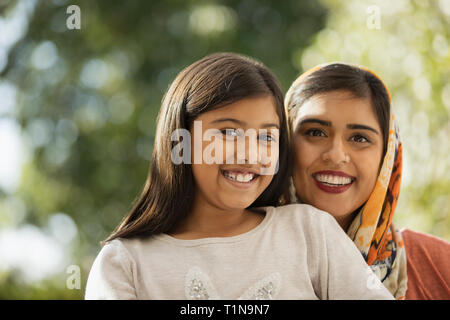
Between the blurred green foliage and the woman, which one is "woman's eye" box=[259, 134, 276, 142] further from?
the blurred green foliage

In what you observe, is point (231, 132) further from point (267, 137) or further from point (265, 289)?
point (265, 289)

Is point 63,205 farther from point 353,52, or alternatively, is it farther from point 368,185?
point 368,185

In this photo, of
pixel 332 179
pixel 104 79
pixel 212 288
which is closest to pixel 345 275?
pixel 212 288

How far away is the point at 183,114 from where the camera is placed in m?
1.83

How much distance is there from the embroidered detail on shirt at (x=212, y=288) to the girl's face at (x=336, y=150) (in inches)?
21.9

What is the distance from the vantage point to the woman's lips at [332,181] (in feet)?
6.91

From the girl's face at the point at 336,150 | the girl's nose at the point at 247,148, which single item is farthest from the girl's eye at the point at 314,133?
the girl's nose at the point at 247,148

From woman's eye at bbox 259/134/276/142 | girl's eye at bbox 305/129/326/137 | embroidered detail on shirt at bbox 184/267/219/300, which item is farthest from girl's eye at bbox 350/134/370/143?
embroidered detail on shirt at bbox 184/267/219/300

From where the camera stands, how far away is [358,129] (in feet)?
6.85

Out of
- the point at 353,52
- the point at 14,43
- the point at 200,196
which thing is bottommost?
the point at 200,196

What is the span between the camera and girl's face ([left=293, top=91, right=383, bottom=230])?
208cm

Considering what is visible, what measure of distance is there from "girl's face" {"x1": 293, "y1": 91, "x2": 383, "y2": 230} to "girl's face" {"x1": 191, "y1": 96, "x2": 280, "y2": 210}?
13.6 inches
